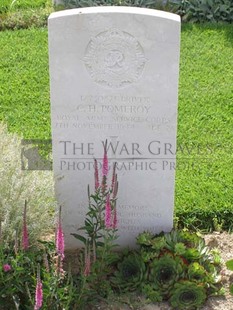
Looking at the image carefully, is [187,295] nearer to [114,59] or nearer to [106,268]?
[106,268]

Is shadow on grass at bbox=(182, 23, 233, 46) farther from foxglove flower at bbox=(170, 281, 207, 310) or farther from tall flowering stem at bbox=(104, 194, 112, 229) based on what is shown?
tall flowering stem at bbox=(104, 194, 112, 229)

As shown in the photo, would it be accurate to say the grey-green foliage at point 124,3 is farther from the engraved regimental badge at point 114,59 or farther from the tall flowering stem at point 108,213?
the tall flowering stem at point 108,213

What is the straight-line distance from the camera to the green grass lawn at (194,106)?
17.2 feet

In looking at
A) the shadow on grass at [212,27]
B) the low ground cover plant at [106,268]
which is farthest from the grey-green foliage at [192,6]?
the low ground cover plant at [106,268]

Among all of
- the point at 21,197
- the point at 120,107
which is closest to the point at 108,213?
the point at 21,197

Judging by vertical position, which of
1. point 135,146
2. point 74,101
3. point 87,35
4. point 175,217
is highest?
point 87,35

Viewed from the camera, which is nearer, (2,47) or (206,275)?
(206,275)

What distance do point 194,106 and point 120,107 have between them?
2396 mm

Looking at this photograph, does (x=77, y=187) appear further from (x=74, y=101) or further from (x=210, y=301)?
(x=210, y=301)

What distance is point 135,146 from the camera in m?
4.45

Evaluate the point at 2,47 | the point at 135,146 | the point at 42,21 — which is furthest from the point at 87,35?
the point at 42,21

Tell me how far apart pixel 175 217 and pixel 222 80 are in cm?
244

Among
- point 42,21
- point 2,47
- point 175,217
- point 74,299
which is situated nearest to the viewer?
point 74,299

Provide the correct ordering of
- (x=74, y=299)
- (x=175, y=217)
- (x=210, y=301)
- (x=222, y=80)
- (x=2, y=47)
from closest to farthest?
(x=74, y=299) → (x=210, y=301) → (x=175, y=217) → (x=222, y=80) → (x=2, y=47)
